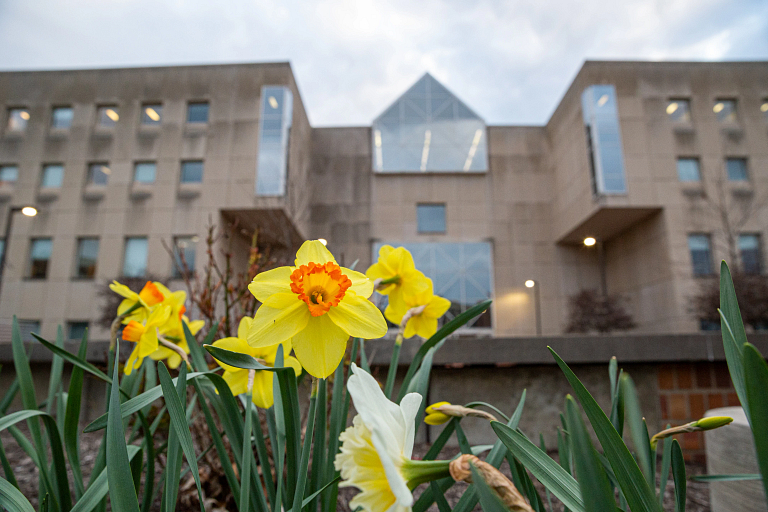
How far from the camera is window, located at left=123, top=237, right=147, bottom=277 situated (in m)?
14.0

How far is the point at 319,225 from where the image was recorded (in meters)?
16.5

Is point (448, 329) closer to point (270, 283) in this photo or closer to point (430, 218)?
point (270, 283)

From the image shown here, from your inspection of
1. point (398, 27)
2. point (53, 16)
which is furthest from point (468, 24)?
point (53, 16)

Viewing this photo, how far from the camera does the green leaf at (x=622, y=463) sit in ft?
1.39

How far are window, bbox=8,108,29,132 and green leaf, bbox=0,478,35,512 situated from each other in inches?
815

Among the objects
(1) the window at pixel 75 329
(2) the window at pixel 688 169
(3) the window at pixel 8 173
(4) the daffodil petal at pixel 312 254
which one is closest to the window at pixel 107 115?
(3) the window at pixel 8 173

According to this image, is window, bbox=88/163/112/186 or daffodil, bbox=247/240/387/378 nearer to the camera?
daffodil, bbox=247/240/387/378

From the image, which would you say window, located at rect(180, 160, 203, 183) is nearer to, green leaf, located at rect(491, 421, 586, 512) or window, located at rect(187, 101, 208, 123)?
window, located at rect(187, 101, 208, 123)

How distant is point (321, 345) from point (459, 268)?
1553 cm

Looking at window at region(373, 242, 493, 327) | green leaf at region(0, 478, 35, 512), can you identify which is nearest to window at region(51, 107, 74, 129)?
window at region(373, 242, 493, 327)

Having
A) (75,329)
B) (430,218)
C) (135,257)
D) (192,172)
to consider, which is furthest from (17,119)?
(430,218)

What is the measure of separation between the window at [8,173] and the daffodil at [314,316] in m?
20.2

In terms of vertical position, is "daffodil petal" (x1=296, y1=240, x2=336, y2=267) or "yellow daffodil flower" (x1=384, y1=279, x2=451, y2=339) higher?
"daffodil petal" (x1=296, y1=240, x2=336, y2=267)

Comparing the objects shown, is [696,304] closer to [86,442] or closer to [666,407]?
[666,407]
